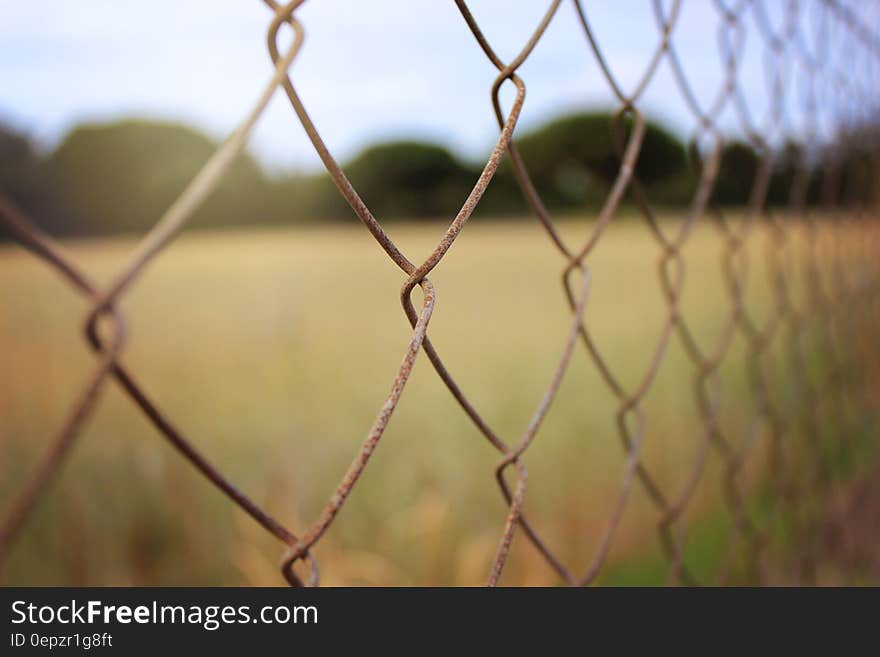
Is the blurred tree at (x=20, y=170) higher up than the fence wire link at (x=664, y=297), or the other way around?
the blurred tree at (x=20, y=170)

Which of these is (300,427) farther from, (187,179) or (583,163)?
(583,163)

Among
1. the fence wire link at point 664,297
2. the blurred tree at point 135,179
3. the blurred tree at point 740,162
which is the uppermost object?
the blurred tree at point 135,179

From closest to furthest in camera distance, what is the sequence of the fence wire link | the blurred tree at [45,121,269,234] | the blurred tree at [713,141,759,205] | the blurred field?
1. the fence wire link
2. the blurred tree at [713,141,759,205]
3. the blurred field
4. the blurred tree at [45,121,269,234]

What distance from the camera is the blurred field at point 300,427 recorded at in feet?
3.26

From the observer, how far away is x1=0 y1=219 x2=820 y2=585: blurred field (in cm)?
99

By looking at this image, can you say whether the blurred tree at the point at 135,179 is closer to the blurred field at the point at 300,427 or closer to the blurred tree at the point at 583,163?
the blurred field at the point at 300,427

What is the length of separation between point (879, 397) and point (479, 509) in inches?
41.4

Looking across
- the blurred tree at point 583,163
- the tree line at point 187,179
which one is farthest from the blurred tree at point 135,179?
the blurred tree at point 583,163

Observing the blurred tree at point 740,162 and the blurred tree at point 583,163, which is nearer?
the blurred tree at point 740,162

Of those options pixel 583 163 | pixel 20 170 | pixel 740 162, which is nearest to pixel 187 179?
pixel 20 170

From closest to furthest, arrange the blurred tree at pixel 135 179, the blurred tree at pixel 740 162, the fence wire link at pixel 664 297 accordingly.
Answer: the fence wire link at pixel 664 297 → the blurred tree at pixel 740 162 → the blurred tree at pixel 135 179

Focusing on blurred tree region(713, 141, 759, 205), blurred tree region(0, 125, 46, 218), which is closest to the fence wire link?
blurred tree region(713, 141, 759, 205)

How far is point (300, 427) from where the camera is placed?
1188 millimetres

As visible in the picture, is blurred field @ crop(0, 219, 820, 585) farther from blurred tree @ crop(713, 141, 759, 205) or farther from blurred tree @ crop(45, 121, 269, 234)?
blurred tree @ crop(713, 141, 759, 205)
